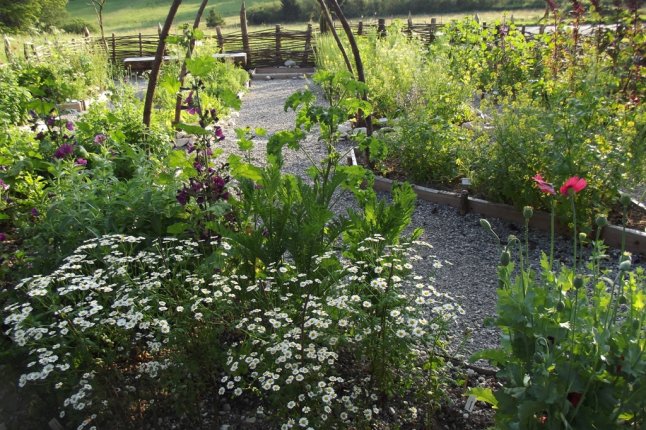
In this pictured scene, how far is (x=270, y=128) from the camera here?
8.73 m

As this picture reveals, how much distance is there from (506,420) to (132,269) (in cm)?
226

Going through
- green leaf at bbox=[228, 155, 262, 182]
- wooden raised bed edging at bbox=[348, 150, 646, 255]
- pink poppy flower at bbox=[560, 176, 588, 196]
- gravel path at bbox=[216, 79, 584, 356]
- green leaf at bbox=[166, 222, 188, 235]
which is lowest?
gravel path at bbox=[216, 79, 584, 356]

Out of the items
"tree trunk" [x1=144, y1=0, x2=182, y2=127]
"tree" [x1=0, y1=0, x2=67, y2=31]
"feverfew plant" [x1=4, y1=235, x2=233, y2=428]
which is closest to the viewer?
"feverfew plant" [x1=4, y1=235, x2=233, y2=428]

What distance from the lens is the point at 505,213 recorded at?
4.88 metres

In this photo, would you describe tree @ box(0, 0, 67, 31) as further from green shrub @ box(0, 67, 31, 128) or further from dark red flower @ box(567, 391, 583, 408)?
dark red flower @ box(567, 391, 583, 408)

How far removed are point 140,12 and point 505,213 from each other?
4112 cm

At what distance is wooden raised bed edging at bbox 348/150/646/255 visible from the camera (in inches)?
166

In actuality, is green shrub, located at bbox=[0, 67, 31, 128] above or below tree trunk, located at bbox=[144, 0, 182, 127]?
below

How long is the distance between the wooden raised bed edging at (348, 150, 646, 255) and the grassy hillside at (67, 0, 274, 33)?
3012cm

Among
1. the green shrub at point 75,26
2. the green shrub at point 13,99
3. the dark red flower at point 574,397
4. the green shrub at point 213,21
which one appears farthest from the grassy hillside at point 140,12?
the dark red flower at point 574,397

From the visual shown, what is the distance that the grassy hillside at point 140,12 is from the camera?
34203mm

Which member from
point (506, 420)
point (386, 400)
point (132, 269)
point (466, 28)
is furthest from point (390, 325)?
point (466, 28)

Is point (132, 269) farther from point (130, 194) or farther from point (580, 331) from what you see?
point (580, 331)

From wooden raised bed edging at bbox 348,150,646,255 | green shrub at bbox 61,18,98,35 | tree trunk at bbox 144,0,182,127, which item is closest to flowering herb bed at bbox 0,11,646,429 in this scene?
tree trunk at bbox 144,0,182,127
